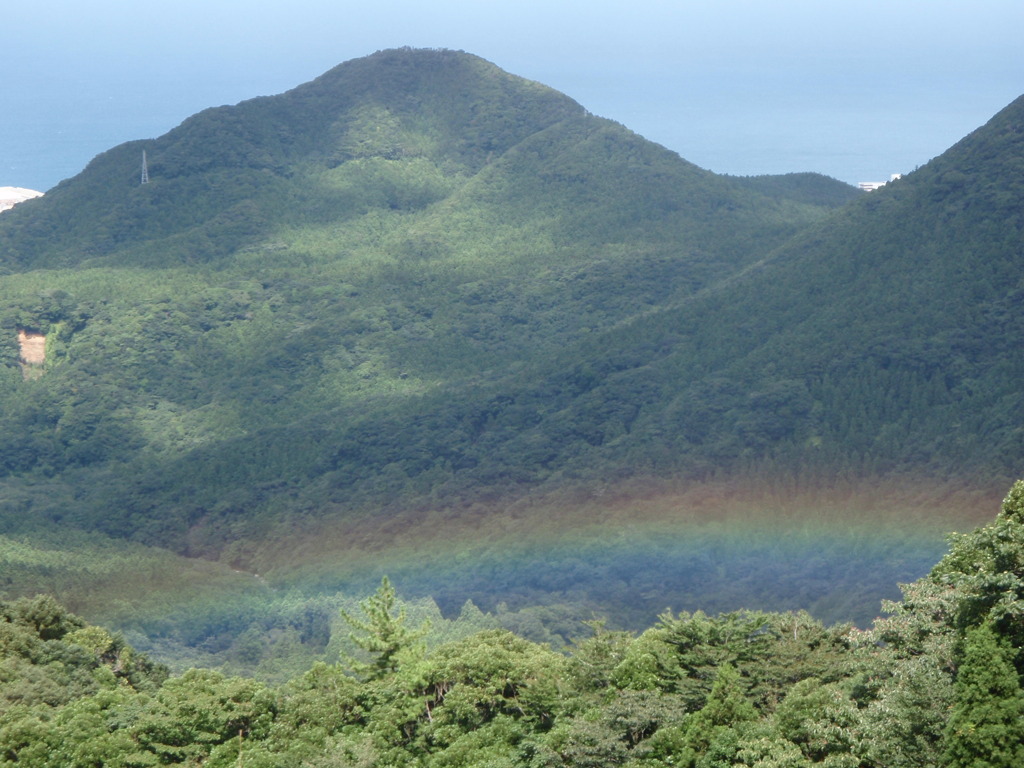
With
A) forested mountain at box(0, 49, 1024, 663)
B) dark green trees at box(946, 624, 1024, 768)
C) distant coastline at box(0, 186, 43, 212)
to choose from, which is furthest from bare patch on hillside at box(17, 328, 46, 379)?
dark green trees at box(946, 624, 1024, 768)

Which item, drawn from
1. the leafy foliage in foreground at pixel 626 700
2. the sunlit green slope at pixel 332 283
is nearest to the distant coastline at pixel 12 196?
the sunlit green slope at pixel 332 283

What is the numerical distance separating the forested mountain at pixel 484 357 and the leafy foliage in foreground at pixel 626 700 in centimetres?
2255

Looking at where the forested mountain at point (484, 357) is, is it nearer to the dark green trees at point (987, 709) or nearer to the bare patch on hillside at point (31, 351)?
the bare patch on hillside at point (31, 351)

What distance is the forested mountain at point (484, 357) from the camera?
62.0m

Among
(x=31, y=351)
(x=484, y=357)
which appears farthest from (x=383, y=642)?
(x=31, y=351)

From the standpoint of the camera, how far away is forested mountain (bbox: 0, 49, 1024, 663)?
203 ft

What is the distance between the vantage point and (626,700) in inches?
1009

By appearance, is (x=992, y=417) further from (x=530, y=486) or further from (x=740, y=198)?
(x=740, y=198)

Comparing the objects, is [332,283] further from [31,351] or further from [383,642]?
[383,642]

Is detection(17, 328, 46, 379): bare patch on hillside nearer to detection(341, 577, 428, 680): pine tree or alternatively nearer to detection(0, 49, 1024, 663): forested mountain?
detection(0, 49, 1024, 663): forested mountain

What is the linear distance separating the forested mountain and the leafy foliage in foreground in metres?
22.5

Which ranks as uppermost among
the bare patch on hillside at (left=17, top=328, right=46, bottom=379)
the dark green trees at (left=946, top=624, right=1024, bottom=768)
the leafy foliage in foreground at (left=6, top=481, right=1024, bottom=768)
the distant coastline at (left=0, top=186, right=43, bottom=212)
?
the distant coastline at (left=0, top=186, right=43, bottom=212)

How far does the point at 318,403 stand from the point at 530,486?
61.6ft

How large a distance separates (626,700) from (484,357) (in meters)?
63.7
